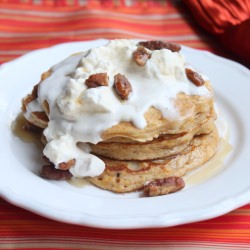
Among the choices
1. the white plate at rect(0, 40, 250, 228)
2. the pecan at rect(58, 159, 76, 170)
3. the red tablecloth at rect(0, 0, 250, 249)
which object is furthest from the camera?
the red tablecloth at rect(0, 0, 250, 249)

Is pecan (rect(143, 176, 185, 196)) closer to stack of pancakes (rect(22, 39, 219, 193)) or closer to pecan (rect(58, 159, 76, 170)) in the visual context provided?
stack of pancakes (rect(22, 39, 219, 193))

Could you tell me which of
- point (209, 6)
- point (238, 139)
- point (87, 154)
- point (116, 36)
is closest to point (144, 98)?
point (87, 154)

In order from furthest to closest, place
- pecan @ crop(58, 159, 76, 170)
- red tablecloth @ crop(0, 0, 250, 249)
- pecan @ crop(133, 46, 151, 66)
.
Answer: red tablecloth @ crop(0, 0, 250, 249)
pecan @ crop(133, 46, 151, 66)
pecan @ crop(58, 159, 76, 170)

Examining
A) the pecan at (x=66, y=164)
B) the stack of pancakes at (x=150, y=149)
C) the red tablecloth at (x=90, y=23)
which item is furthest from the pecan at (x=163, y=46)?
the red tablecloth at (x=90, y=23)

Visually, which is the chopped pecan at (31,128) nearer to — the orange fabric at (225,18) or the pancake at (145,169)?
the pancake at (145,169)

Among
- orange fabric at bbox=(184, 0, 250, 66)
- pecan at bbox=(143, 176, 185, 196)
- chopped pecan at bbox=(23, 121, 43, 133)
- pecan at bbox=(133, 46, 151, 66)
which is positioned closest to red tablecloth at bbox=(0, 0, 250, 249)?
orange fabric at bbox=(184, 0, 250, 66)

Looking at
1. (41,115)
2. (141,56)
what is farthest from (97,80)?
(41,115)
